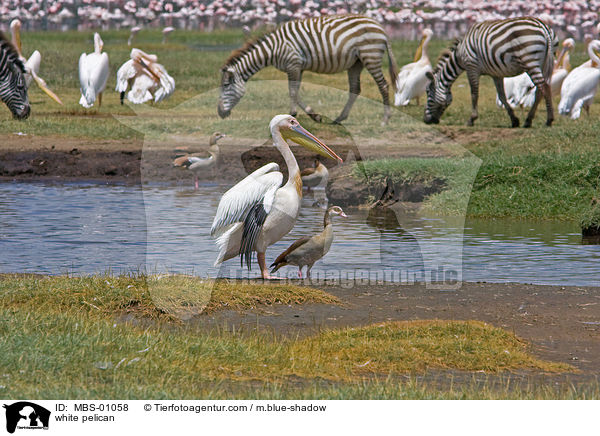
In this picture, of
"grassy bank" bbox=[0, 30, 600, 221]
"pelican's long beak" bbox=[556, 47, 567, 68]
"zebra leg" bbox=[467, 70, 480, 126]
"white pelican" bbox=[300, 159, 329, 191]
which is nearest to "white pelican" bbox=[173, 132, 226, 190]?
"white pelican" bbox=[300, 159, 329, 191]

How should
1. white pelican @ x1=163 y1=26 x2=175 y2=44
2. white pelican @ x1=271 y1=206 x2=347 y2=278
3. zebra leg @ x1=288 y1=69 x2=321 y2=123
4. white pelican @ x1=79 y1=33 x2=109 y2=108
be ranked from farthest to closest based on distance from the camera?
white pelican @ x1=163 y1=26 x2=175 y2=44 < white pelican @ x1=79 y1=33 x2=109 y2=108 < zebra leg @ x1=288 y1=69 x2=321 y2=123 < white pelican @ x1=271 y1=206 x2=347 y2=278

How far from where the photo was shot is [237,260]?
9438 millimetres

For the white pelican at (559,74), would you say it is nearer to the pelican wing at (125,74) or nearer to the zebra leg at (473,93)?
the zebra leg at (473,93)

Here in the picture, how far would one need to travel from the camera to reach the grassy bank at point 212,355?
4.54 m

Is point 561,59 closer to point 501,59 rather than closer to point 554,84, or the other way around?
point 554,84

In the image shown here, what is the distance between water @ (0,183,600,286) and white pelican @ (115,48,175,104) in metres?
7.86

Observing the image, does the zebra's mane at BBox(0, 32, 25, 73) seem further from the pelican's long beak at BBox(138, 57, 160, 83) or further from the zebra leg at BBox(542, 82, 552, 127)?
the zebra leg at BBox(542, 82, 552, 127)

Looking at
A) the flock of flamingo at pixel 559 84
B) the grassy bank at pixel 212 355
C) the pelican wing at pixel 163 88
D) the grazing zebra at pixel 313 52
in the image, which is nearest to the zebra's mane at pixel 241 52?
the grazing zebra at pixel 313 52

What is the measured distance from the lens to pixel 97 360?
4922 mm

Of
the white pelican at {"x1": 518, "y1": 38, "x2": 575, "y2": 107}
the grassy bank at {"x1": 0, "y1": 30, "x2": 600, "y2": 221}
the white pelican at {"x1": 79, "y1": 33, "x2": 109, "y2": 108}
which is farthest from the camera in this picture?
the white pelican at {"x1": 518, "y1": 38, "x2": 575, "y2": 107}

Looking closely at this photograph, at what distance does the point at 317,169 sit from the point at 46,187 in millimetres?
4084

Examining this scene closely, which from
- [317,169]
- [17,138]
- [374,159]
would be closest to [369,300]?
[317,169]

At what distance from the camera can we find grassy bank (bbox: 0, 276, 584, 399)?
454cm

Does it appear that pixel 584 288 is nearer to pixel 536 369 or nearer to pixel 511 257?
pixel 511 257
